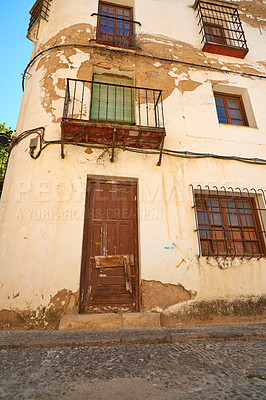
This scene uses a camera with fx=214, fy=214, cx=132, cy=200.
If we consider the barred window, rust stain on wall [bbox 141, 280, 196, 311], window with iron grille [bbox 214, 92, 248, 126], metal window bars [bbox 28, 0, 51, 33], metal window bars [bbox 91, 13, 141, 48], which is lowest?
rust stain on wall [bbox 141, 280, 196, 311]

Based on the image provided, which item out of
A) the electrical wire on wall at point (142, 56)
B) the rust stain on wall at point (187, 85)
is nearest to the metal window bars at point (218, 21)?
the electrical wire on wall at point (142, 56)

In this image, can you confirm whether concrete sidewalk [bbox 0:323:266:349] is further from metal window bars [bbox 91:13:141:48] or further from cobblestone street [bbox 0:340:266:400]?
metal window bars [bbox 91:13:141:48]

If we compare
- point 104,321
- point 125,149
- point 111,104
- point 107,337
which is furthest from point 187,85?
point 107,337

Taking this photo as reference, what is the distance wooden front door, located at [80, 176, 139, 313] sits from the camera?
3906 millimetres

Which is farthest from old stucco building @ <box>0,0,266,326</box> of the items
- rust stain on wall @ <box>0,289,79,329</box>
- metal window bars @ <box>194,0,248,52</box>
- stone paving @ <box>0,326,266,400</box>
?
stone paving @ <box>0,326,266,400</box>

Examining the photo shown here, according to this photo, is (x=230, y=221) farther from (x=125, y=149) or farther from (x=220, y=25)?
(x=220, y=25)

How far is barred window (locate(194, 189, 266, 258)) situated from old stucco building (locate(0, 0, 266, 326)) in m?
0.03

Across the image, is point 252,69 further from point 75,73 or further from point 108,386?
point 108,386

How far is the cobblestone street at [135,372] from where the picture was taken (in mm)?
1639

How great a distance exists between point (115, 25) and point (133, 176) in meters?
5.10

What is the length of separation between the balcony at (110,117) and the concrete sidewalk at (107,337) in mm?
3371

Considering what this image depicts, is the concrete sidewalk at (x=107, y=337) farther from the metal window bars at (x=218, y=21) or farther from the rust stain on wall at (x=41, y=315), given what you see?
the metal window bars at (x=218, y=21)

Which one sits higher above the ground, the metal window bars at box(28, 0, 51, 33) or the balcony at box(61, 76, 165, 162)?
the metal window bars at box(28, 0, 51, 33)

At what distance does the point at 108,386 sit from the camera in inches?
68.2
